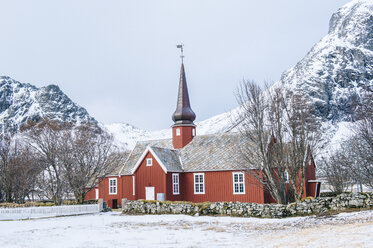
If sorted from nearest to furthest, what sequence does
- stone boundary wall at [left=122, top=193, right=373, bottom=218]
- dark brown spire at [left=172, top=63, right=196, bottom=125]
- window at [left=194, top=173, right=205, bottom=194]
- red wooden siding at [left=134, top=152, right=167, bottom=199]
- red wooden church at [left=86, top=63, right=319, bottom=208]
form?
stone boundary wall at [left=122, top=193, right=373, bottom=218] < red wooden church at [left=86, top=63, right=319, bottom=208] < red wooden siding at [left=134, top=152, right=167, bottom=199] < window at [left=194, top=173, right=205, bottom=194] < dark brown spire at [left=172, top=63, right=196, bottom=125]

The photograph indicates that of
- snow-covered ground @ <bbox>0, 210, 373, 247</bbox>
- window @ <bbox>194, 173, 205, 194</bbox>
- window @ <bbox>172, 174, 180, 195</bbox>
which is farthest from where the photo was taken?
window @ <bbox>194, 173, 205, 194</bbox>

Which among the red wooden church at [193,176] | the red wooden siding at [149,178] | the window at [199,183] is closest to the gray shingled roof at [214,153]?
the red wooden church at [193,176]

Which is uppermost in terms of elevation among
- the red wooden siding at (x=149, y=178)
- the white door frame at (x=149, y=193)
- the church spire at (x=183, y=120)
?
the church spire at (x=183, y=120)

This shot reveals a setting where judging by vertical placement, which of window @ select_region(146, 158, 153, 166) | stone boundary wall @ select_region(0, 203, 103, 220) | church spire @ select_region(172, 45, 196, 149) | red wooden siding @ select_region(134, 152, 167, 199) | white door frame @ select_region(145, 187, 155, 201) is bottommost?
stone boundary wall @ select_region(0, 203, 103, 220)

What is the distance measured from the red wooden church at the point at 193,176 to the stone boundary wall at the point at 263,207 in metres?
6.07

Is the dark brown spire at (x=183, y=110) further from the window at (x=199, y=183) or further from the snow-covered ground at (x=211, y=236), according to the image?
the snow-covered ground at (x=211, y=236)

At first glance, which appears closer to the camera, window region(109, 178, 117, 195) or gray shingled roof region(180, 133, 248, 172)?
gray shingled roof region(180, 133, 248, 172)

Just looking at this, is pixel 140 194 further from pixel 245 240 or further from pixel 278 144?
pixel 245 240

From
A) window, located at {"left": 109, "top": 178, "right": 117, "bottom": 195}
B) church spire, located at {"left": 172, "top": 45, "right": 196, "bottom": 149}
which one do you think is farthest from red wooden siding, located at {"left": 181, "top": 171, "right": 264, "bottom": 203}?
window, located at {"left": 109, "top": 178, "right": 117, "bottom": 195}

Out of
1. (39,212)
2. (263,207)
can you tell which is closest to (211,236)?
(263,207)

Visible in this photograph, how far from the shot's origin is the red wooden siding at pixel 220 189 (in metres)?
31.3

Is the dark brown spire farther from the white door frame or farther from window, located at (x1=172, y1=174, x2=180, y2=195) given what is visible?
the white door frame

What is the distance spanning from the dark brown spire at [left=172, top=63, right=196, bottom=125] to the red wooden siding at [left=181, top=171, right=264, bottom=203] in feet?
22.3

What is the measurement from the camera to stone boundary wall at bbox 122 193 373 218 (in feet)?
68.4
